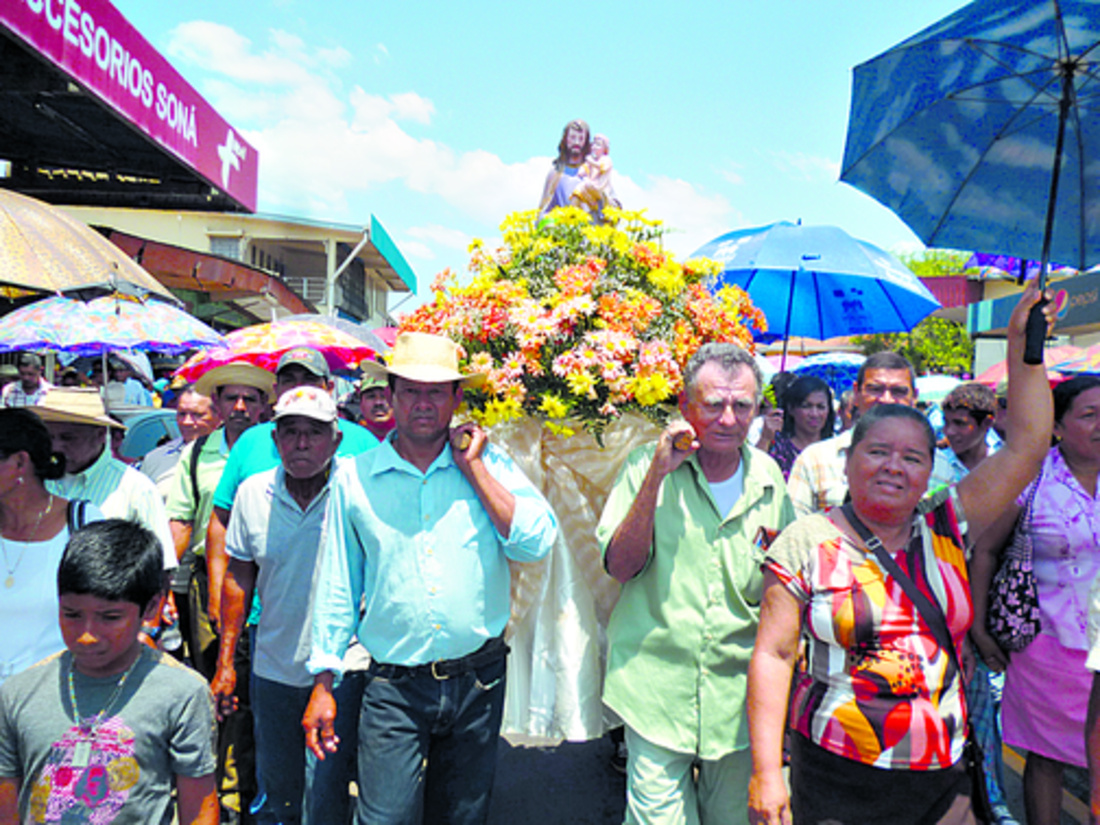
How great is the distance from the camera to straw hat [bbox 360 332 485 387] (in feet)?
7.80

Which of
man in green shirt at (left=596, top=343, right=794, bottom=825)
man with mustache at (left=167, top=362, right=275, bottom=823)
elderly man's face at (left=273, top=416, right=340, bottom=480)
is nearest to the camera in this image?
man in green shirt at (left=596, top=343, right=794, bottom=825)

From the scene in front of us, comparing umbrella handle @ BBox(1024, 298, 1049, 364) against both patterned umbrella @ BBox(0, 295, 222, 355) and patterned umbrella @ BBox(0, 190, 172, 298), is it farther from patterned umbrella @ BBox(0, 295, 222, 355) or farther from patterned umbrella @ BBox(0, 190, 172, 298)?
patterned umbrella @ BBox(0, 295, 222, 355)

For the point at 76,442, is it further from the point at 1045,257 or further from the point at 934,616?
the point at 1045,257

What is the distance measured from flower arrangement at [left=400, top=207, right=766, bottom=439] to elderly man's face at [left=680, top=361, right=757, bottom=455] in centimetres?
18

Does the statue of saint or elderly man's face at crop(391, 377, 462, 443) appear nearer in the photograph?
elderly man's face at crop(391, 377, 462, 443)

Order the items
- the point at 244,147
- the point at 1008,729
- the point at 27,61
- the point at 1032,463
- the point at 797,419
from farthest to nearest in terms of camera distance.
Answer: the point at 244,147 → the point at 27,61 → the point at 797,419 → the point at 1008,729 → the point at 1032,463

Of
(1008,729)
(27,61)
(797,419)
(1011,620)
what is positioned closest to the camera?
(1011,620)

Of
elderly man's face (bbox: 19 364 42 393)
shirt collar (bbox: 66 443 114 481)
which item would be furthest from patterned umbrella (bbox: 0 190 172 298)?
elderly man's face (bbox: 19 364 42 393)

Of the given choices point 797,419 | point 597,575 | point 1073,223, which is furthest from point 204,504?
point 1073,223

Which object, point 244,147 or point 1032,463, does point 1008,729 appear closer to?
point 1032,463

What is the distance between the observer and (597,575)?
9.39 feet

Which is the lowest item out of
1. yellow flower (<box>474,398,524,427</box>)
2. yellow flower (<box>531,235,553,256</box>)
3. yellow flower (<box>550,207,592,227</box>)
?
yellow flower (<box>474,398,524,427</box>)

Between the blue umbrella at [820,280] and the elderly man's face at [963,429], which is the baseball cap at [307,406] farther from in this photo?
the elderly man's face at [963,429]

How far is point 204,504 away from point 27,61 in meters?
4.33
